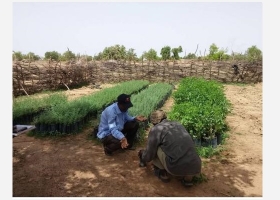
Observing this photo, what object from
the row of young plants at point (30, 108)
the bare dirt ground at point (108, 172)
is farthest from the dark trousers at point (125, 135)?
the row of young plants at point (30, 108)

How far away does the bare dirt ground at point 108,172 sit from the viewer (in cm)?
387

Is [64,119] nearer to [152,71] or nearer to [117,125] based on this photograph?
[117,125]

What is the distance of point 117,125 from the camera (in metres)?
4.99

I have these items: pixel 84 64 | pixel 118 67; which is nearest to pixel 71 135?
pixel 84 64

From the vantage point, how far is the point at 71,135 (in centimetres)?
661

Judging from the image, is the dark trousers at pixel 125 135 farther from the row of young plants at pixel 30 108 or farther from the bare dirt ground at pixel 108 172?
the row of young plants at pixel 30 108

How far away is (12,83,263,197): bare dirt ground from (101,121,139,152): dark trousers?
24 cm

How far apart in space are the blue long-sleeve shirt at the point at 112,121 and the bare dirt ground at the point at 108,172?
0.59 meters

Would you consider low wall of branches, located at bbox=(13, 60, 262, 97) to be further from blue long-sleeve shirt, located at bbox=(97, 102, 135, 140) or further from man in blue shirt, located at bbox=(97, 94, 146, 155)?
blue long-sleeve shirt, located at bbox=(97, 102, 135, 140)

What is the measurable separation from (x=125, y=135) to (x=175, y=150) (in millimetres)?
1909

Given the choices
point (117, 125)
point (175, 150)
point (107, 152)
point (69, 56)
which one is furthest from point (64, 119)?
point (69, 56)

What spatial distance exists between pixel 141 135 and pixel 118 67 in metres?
14.8

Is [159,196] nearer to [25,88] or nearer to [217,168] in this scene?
[217,168]

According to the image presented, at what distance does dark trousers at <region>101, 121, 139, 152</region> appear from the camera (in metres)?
5.00
